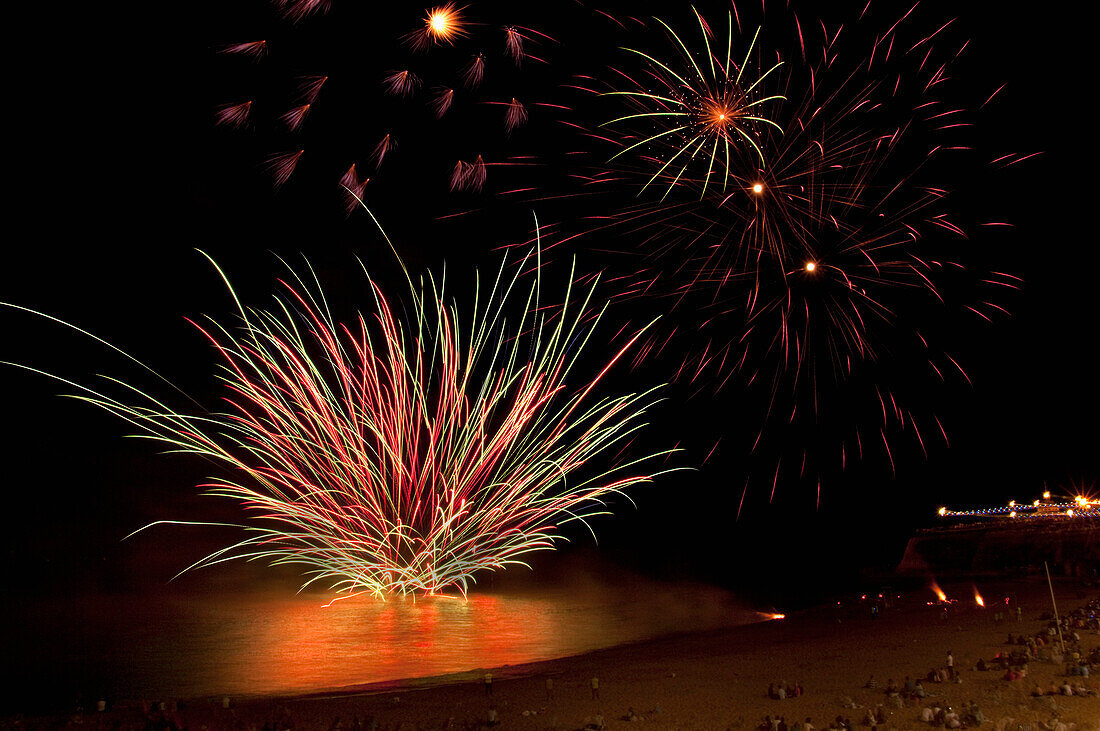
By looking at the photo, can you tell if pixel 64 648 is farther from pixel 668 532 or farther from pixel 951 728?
pixel 668 532

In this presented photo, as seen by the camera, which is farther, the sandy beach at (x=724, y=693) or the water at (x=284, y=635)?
the water at (x=284, y=635)

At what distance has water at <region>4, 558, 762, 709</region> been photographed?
1189cm

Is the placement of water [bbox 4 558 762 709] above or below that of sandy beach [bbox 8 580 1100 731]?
above

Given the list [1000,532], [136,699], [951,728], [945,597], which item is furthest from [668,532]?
[951,728]

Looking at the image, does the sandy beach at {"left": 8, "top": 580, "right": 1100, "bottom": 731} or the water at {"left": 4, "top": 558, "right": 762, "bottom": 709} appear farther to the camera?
the water at {"left": 4, "top": 558, "right": 762, "bottom": 709}

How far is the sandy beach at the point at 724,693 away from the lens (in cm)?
624

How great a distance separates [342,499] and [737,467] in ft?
126

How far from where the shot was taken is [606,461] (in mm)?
58812

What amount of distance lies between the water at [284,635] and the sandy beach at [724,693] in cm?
248

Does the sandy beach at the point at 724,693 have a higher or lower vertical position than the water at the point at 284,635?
lower

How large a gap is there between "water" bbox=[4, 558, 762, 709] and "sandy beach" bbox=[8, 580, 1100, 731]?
2478 mm

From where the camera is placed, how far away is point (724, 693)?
24.8 ft

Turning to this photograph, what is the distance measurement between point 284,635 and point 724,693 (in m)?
12.9

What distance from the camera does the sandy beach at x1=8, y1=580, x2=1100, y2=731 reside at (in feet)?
20.5
